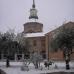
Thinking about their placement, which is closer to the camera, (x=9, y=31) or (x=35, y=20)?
(x=9, y=31)

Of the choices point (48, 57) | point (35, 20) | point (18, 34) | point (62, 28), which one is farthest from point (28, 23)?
point (62, 28)

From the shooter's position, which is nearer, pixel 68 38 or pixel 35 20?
pixel 68 38

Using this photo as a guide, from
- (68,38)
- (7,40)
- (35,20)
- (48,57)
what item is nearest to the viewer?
(68,38)

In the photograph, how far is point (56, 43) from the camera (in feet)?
44.9

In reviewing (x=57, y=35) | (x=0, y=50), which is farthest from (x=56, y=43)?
(x=0, y=50)

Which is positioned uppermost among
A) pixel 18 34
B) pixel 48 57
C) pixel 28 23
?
pixel 28 23

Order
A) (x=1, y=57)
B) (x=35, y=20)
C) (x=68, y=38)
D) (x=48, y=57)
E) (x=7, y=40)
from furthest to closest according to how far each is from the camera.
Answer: (x=35, y=20) → (x=48, y=57) → (x=1, y=57) → (x=7, y=40) → (x=68, y=38)

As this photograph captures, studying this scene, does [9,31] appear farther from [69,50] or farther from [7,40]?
[69,50]

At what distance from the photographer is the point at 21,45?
15.5 m

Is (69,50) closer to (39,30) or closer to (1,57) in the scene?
(1,57)

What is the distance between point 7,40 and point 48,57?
6.78 m

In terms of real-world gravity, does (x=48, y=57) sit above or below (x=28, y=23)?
below

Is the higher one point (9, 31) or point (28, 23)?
point (28, 23)

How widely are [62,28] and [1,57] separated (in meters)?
7.27
